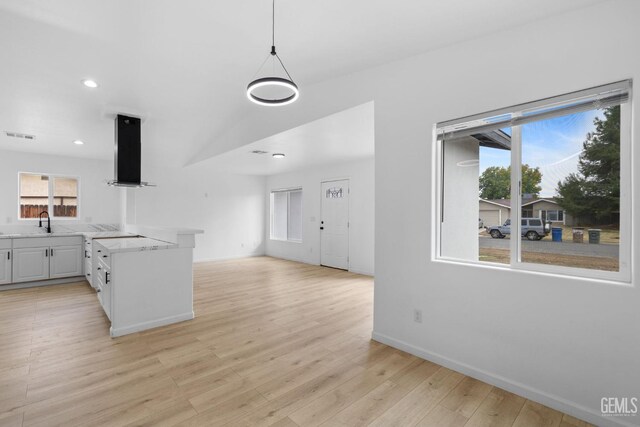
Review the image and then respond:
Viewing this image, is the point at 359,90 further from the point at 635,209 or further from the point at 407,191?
the point at 635,209

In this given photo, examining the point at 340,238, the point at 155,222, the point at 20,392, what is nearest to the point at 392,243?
the point at 20,392

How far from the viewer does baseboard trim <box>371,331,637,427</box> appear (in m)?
1.84

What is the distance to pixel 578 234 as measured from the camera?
84.4 inches

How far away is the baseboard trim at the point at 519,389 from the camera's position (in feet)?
6.05

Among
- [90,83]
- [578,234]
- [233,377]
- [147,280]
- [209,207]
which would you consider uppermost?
[90,83]

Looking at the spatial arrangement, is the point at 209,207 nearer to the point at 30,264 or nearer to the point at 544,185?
the point at 30,264

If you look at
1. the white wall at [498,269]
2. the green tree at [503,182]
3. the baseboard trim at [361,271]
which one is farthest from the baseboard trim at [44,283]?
the green tree at [503,182]

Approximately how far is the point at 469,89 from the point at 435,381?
7.80ft

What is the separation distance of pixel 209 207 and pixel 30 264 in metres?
3.73

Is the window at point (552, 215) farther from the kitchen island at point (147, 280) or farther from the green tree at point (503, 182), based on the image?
the kitchen island at point (147, 280)

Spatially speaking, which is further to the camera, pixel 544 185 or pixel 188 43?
pixel 188 43

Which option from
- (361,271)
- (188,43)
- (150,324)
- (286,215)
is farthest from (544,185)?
(286,215)

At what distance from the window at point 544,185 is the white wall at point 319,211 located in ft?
11.5

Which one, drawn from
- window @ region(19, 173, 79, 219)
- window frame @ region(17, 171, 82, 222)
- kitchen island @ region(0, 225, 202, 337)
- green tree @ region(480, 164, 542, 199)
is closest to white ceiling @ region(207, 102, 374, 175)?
green tree @ region(480, 164, 542, 199)
